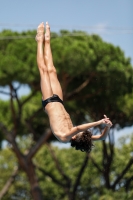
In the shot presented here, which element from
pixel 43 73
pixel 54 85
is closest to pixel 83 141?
pixel 54 85

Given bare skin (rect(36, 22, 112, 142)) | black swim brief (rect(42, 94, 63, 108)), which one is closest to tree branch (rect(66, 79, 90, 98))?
bare skin (rect(36, 22, 112, 142))

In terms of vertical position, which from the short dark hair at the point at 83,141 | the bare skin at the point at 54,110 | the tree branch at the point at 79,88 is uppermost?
the tree branch at the point at 79,88

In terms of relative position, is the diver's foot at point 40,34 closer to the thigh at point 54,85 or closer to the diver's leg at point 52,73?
the diver's leg at point 52,73

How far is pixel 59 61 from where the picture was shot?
13.9 metres

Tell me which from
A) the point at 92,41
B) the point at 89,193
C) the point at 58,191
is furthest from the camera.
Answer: the point at 58,191

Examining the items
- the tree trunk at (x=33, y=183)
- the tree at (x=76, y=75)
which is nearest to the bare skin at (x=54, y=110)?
the tree at (x=76, y=75)

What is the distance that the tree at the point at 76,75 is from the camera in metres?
13.9

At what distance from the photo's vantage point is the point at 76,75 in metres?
14.6

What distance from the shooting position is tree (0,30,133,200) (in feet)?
45.6

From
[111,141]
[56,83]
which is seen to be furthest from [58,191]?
[56,83]

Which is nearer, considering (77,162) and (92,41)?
(92,41)

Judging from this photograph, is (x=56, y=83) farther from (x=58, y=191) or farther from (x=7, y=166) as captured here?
(x=7, y=166)

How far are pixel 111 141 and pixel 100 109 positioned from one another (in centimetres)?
148

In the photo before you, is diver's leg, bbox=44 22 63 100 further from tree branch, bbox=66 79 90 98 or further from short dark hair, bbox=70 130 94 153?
tree branch, bbox=66 79 90 98
